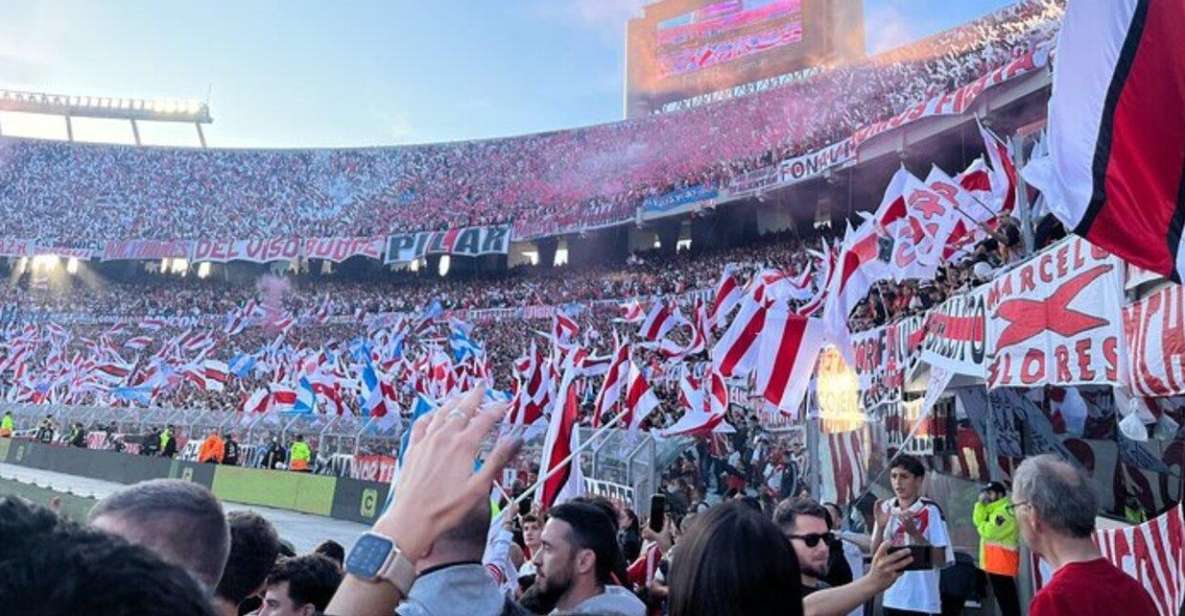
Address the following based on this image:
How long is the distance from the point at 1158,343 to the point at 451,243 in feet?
139

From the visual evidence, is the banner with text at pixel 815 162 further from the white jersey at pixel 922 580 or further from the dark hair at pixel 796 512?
the dark hair at pixel 796 512

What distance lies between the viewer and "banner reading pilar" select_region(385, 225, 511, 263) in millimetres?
44375

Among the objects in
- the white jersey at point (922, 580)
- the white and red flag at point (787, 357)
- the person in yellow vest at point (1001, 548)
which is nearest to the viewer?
the white jersey at point (922, 580)

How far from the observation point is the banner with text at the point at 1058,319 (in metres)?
5.81

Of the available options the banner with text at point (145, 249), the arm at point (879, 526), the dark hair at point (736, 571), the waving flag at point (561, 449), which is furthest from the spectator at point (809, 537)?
the banner with text at point (145, 249)

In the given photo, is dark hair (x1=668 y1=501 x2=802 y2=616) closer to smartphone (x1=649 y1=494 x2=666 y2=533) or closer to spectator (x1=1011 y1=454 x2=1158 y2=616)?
spectator (x1=1011 y1=454 x2=1158 y2=616)

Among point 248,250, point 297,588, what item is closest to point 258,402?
point 297,588

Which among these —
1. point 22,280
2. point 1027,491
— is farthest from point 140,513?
point 22,280

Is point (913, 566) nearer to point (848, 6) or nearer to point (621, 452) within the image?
point (621, 452)

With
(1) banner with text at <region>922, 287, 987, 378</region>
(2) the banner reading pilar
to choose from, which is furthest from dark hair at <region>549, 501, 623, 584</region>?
(2) the banner reading pilar

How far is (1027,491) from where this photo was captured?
3039 mm

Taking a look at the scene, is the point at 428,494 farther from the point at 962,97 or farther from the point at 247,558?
the point at 962,97

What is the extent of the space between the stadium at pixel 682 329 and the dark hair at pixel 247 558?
23 mm

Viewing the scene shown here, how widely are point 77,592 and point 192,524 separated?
1.23 m
